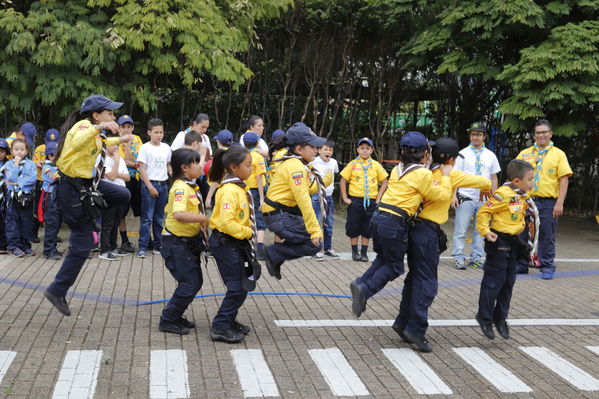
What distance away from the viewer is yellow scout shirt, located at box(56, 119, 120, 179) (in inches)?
236

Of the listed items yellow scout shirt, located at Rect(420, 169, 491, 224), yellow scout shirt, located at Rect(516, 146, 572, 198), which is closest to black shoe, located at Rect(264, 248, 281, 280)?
yellow scout shirt, located at Rect(420, 169, 491, 224)

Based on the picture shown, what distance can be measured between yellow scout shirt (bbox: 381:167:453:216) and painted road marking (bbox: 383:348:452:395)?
116 centimetres

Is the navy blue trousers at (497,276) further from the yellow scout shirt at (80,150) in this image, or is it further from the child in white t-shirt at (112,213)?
the child in white t-shirt at (112,213)

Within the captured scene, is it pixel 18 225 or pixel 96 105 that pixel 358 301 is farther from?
pixel 18 225

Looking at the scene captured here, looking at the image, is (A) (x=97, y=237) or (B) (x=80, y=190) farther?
(A) (x=97, y=237)

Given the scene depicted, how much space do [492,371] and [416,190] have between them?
5.09 feet

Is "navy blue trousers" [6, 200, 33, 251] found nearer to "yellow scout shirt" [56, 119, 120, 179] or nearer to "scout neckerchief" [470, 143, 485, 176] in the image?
"yellow scout shirt" [56, 119, 120, 179]

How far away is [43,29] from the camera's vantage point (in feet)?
38.6

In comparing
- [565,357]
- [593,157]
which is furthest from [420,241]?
[593,157]

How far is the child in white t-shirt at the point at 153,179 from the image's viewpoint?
9492 mm

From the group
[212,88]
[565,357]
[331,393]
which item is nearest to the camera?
[331,393]

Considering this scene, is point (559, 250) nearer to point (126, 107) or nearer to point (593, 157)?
point (593, 157)

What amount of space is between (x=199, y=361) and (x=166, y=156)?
490cm

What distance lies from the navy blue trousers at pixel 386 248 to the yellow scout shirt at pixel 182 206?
151cm
